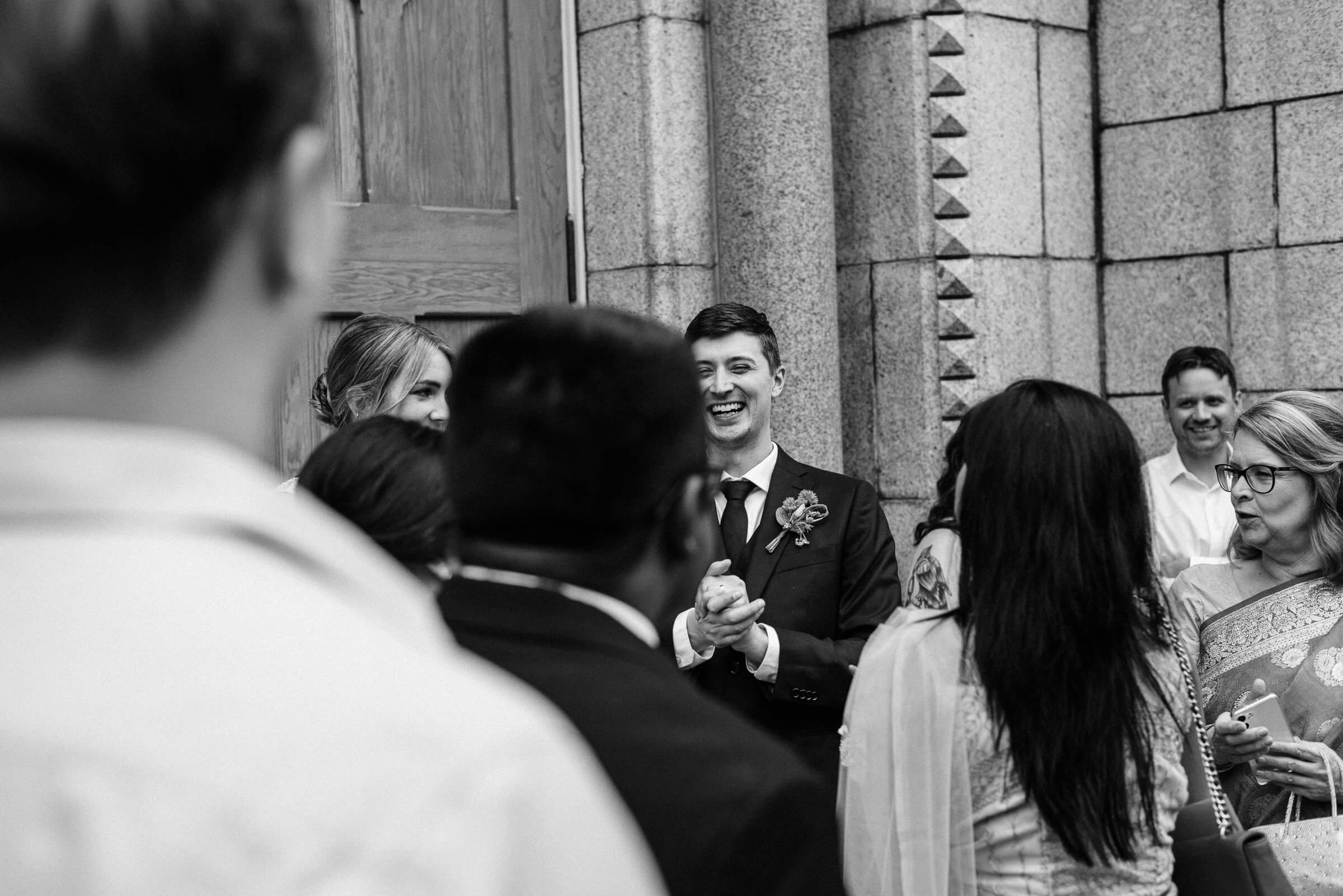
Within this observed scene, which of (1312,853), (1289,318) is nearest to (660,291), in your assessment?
(1289,318)

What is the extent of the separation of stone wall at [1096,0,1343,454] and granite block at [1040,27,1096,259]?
76 mm

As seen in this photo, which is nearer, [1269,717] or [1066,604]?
[1066,604]

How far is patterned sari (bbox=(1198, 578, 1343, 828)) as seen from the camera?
3.21 meters

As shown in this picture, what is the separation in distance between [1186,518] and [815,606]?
232 cm

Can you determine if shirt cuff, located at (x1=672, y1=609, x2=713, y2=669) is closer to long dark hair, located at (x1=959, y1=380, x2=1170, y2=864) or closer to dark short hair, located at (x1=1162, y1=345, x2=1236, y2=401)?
long dark hair, located at (x1=959, y1=380, x2=1170, y2=864)

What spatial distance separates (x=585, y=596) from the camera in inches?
57.3

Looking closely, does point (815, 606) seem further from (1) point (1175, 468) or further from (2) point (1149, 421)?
(2) point (1149, 421)

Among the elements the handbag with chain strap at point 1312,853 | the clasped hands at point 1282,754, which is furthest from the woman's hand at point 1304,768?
the handbag with chain strap at point 1312,853

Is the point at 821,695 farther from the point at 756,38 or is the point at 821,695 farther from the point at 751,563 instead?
the point at 756,38

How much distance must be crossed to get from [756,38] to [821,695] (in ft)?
8.41

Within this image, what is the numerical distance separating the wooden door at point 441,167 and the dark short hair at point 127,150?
3.93m

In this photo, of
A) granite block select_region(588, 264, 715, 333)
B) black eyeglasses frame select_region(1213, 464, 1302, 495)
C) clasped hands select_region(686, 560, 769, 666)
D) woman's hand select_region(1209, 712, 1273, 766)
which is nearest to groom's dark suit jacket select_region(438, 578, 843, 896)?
clasped hands select_region(686, 560, 769, 666)

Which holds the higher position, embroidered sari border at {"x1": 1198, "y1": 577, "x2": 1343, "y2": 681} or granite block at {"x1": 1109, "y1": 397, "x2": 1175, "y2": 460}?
granite block at {"x1": 1109, "y1": 397, "x2": 1175, "y2": 460}

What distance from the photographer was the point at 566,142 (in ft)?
17.2
